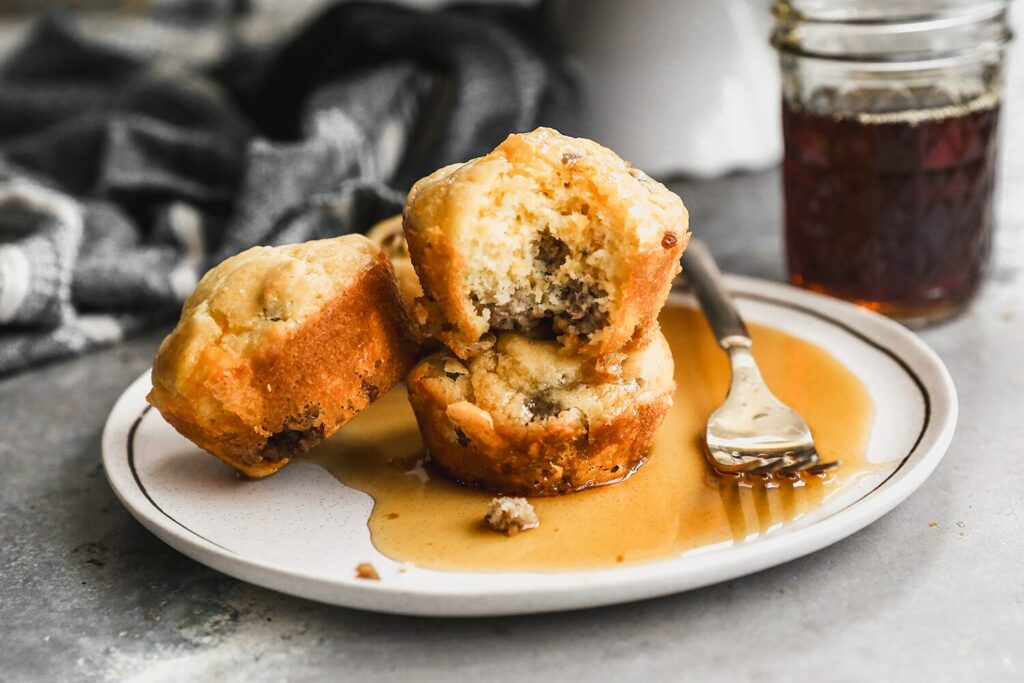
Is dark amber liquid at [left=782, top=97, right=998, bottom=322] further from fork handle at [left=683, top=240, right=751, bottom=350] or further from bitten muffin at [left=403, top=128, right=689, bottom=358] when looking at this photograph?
bitten muffin at [left=403, top=128, right=689, bottom=358]

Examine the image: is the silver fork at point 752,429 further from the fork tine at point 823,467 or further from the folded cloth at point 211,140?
the folded cloth at point 211,140

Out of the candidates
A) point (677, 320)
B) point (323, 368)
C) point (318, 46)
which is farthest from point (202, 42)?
point (323, 368)

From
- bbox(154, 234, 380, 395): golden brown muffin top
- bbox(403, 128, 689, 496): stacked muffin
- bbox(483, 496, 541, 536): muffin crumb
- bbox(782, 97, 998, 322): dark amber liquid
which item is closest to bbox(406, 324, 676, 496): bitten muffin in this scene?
bbox(403, 128, 689, 496): stacked muffin

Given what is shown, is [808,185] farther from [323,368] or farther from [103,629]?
[103,629]

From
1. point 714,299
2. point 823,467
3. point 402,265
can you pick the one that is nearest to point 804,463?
point 823,467

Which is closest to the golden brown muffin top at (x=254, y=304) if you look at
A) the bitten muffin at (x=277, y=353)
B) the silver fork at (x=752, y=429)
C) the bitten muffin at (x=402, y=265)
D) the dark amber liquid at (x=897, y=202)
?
the bitten muffin at (x=277, y=353)

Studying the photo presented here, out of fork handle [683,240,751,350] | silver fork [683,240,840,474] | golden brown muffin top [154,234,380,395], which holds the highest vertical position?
golden brown muffin top [154,234,380,395]
